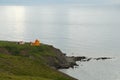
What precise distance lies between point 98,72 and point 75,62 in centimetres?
1715

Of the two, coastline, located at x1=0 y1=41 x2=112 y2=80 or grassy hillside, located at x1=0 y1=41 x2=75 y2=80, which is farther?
coastline, located at x1=0 y1=41 x2=112 y2=80

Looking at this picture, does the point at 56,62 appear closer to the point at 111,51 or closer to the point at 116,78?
the point at 116,78

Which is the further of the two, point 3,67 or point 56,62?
point 56,62

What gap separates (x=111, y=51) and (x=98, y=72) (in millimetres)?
49814

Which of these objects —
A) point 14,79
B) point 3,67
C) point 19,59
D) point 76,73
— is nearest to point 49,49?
point 76,73

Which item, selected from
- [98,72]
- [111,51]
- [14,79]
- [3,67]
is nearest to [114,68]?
[98,72]

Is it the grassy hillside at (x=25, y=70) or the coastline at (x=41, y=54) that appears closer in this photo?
the grassy hillside at (x=25, y=70)

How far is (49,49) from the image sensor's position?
11200 cm

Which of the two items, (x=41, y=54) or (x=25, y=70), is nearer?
(x=25, y=70)

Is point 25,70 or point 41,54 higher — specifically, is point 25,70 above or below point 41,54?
below

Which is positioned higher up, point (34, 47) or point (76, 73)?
point (34, 47)

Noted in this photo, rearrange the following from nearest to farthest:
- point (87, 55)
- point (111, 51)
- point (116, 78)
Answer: point (116, 78) < point (87, 55) < point (111, 51)

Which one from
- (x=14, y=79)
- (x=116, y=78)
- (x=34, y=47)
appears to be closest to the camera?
(x=14, y=79)

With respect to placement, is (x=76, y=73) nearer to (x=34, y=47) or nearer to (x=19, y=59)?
(x=34, y=47)
